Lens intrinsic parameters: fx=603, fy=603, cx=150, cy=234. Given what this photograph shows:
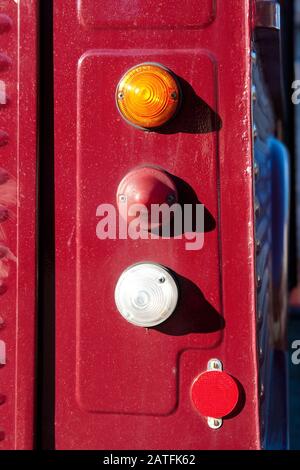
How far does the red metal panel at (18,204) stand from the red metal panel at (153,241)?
2.2 inches

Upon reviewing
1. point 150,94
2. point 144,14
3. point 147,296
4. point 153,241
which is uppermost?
point 144,14

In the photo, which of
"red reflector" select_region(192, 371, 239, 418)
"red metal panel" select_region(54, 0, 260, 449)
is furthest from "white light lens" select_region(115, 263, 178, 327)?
"red reflector" select_region(192, 371, 239, 418)

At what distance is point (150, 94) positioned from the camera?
3.62 ft

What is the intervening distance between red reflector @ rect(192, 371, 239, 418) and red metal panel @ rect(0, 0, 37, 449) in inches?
13.0

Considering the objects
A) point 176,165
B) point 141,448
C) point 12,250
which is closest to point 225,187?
point 176,165

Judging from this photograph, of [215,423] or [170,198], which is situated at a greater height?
[170,198]

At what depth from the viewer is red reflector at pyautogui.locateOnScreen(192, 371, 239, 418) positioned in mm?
1154

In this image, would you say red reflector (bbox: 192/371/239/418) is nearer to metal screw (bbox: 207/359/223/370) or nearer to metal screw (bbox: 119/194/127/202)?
metal screw (bbox: 207/359/223/370)

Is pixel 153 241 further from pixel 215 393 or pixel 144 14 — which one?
pixel 144 14

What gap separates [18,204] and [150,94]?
0.34 meters

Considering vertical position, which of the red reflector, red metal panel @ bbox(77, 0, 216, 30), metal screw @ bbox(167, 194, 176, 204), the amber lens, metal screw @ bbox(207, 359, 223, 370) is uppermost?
red metal panel @ bbox(77, 0, 216, 30)

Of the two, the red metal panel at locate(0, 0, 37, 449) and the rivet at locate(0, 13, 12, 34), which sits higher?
the rivet at locate(0, 13, 12, 34)

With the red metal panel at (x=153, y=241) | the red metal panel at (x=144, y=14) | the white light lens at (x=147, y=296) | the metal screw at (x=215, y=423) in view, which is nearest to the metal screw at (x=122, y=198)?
the red metal panel at (x=153, y=241)

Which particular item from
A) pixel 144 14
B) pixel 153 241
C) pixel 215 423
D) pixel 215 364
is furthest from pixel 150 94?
pixel 215 423
